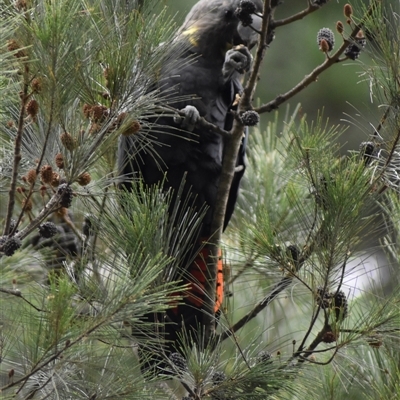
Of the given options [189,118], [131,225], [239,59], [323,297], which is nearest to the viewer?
[131,225]

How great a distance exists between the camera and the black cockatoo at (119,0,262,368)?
6.57 feet

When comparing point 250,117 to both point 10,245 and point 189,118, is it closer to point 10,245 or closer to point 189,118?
point 189,118

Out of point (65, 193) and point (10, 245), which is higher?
point (65, 193)

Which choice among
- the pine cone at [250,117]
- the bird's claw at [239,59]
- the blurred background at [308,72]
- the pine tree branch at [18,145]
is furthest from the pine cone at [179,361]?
the blurred background at [308,72]

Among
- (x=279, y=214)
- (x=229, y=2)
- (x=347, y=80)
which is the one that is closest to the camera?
(x=279, y=214)

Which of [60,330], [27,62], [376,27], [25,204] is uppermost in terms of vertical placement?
[376,27]

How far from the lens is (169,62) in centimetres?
150

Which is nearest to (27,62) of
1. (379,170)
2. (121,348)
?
(121,348)

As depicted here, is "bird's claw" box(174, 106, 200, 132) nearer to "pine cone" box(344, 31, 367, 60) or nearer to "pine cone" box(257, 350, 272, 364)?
"pine cone" box(344, 31, 367, 60)

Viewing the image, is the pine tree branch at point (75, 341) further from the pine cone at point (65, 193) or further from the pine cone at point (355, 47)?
the pine cone at point (355, 47)

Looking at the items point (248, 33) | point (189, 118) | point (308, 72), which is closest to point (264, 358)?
point (189, 118)

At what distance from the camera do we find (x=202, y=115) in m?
2.10

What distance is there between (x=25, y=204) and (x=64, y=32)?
33cm

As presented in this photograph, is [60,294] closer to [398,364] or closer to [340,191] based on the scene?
[340,191]
